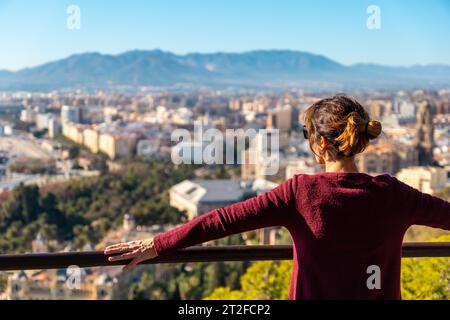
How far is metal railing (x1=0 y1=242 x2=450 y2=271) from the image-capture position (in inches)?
38.2

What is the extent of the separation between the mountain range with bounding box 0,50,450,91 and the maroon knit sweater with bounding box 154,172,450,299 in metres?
36.2

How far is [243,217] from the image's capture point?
831 millimetres

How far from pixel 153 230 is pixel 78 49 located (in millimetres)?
33291

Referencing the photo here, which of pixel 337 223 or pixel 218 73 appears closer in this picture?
pixel 337 223

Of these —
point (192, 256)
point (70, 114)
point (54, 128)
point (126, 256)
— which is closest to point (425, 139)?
point (192, 256)

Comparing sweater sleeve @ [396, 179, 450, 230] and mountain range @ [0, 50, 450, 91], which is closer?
sweater sleeve @ [396, 179, 450, 230]

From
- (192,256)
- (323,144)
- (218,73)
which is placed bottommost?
(192,256)

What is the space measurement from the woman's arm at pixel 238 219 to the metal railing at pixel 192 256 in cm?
11

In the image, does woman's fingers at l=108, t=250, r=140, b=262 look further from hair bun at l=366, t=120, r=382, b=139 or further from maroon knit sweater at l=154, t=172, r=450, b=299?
hair bun at l=366, t=120, r=382, b=139

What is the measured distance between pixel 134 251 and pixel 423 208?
377 mm

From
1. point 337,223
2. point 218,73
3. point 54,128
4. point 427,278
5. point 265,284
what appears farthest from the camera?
point 218,73

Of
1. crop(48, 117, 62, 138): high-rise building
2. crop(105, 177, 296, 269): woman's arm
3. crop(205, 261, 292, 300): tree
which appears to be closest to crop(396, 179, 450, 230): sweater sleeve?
crop(105, 177, 296, 269): woman's arm

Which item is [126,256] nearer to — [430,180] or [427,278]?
[427,278]
